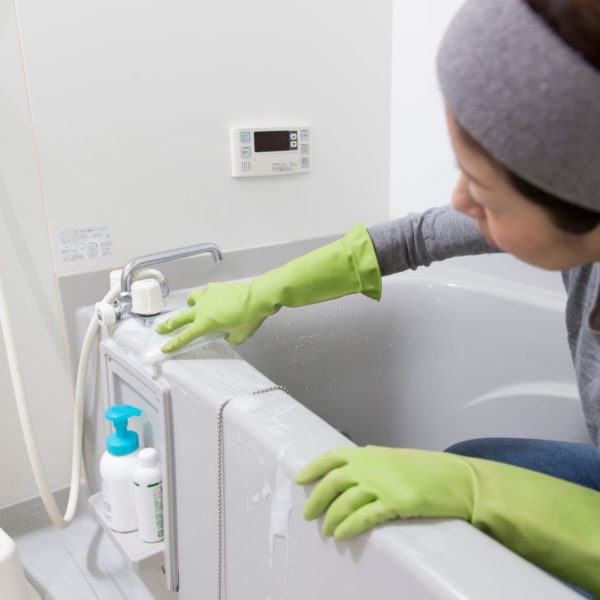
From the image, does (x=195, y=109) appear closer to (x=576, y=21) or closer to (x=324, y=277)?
(x=324, y=277)

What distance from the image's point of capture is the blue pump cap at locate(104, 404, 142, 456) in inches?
33.6

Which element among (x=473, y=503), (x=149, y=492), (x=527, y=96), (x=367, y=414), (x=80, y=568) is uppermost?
(x=527, y=96)

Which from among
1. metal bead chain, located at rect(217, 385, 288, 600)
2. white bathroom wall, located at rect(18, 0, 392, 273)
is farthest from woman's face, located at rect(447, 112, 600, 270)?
white bathroom wall, located at rect(18, 0, 392, 273)

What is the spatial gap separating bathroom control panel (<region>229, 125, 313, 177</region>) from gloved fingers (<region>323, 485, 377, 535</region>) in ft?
2.50

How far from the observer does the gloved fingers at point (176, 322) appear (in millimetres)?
870

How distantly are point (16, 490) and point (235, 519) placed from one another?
1.83ft

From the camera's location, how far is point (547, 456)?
0.85 meters

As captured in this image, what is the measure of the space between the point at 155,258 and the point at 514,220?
64 cm

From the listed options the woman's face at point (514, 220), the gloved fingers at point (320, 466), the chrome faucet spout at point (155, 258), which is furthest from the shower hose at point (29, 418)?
the woman's face at point (514, 220)

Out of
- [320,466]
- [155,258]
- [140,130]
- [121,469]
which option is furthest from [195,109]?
[320,466]

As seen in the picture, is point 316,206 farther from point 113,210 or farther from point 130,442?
point 130,442

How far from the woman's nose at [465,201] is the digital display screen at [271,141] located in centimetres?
70

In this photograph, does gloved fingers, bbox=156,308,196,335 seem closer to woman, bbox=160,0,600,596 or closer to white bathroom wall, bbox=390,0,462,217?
woman, bbox=160,0,600,596

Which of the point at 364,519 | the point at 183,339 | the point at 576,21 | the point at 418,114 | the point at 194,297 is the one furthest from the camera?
the point at 418,114
